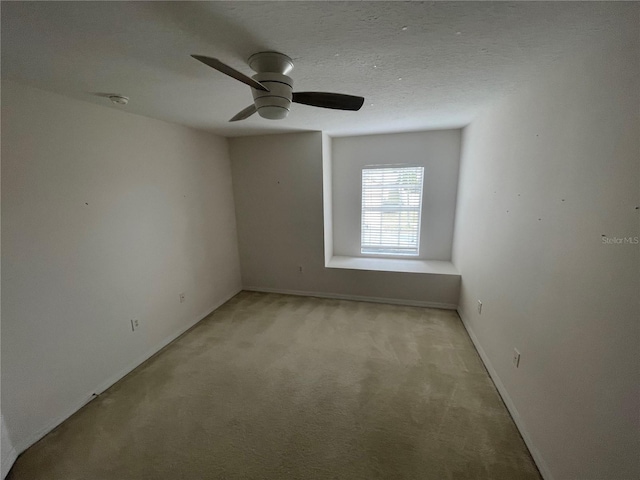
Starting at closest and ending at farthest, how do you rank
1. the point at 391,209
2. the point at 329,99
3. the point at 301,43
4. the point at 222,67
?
the point at 222,67
the point at 301,43
the point at 329,99
the point at 391,209

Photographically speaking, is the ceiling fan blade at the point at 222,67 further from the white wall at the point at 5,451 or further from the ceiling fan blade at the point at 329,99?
the white wall at the point at 5,451

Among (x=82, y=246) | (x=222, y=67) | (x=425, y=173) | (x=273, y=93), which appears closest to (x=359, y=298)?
(x=425, y=173)

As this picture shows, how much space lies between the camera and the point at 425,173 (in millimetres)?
3590

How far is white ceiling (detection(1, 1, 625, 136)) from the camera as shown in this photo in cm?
96

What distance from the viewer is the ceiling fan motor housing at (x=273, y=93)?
1.36m

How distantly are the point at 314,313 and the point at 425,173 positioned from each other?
251 cm

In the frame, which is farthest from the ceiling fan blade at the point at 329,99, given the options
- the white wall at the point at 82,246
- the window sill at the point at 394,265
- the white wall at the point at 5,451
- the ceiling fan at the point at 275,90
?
the white wall at the point at 5,451

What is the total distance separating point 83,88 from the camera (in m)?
1.66

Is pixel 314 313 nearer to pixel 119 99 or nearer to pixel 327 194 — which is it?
pixel 327 194

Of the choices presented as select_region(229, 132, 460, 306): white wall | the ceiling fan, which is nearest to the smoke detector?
the ceiling fan

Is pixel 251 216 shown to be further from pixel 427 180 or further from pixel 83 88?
pixel 427 180

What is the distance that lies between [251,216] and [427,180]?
2.66 meters

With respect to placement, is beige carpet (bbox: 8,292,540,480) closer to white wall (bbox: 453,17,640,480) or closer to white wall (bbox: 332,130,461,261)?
white wall (bbox: 453,17,640,480)

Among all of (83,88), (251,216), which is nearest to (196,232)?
(251,216)
